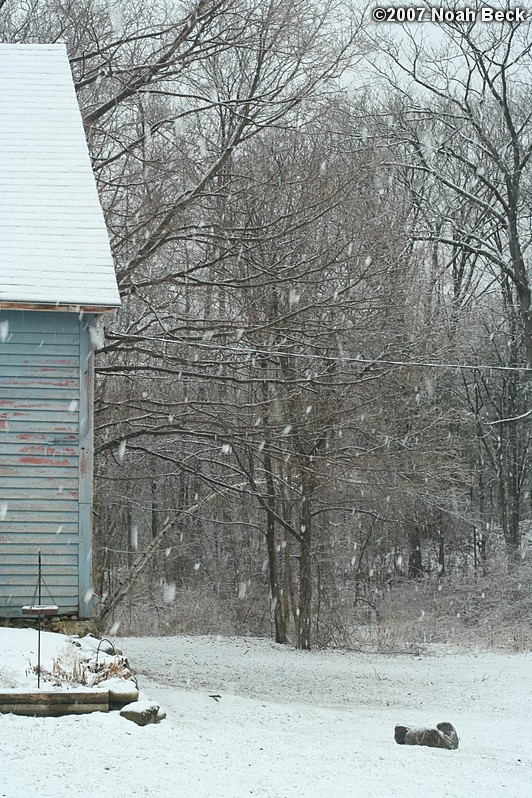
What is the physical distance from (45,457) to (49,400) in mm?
613

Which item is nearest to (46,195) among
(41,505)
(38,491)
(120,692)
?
(38,491)

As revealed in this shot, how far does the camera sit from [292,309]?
1622 cm

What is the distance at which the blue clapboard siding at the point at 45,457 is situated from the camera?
9758 millimetres

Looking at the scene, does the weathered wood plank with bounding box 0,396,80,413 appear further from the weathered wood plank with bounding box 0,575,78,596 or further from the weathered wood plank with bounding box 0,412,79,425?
the weathered wood plank with bounding box 0,575,78,596

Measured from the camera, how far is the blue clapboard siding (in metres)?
9.76

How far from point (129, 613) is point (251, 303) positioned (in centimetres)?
1133

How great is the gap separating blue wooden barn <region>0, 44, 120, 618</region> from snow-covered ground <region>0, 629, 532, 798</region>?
0.86m

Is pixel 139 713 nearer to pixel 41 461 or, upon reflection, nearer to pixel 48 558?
pixel 48 558

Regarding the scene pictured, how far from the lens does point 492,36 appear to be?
901 inches

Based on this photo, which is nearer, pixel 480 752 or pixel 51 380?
pixel 480 752

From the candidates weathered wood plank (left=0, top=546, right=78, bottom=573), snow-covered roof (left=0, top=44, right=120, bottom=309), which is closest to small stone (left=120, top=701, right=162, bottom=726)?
weathered wood plank (left=0, top=546, right=78, bottom=573)

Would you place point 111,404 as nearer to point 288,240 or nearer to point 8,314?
point 8,314

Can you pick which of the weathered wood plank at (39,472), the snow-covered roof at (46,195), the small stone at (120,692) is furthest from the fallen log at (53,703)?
the snow-covered roof at (46,195)

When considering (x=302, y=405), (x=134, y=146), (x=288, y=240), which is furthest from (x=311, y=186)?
(x=302, y=405)
